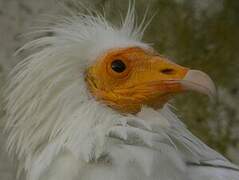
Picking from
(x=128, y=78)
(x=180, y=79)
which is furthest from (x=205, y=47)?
(x=180, y=79)

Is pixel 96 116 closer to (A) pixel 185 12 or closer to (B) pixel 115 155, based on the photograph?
(B) pixel 115 155

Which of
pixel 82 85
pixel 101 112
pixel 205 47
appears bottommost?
pixel 101 112

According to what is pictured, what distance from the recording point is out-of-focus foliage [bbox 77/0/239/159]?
5930 mm

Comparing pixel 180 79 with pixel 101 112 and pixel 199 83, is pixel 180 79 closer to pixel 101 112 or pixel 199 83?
pixel 199 83

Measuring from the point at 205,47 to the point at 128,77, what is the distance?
8.65 feet

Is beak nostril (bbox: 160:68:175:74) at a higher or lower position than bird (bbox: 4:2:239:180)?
higher

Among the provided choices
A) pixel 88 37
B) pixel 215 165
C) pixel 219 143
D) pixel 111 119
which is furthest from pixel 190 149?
pixel 219 143

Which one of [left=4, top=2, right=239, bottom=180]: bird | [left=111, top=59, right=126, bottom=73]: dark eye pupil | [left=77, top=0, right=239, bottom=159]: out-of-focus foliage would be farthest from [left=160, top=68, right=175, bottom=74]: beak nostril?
[left=77, top=0, right=239, bottom=159]: out-of-focus foliage

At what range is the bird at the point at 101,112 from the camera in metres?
3.16

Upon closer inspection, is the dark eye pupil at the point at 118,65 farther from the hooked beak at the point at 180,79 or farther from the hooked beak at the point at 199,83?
the hooked beak at the point at 199,83

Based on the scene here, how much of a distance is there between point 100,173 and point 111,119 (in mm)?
258

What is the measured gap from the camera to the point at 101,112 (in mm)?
3322

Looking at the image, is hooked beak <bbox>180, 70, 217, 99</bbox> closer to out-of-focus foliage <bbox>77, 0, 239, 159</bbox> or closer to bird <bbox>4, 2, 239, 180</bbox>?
bird <bbox>4, 2, 239, 180</bbox>

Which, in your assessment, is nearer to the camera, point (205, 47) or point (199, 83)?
point (199, 83)
